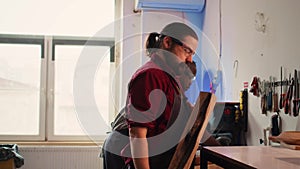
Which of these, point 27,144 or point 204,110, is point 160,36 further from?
point 27,144

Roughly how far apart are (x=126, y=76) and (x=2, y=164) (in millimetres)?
1458

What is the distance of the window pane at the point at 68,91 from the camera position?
4129 mm

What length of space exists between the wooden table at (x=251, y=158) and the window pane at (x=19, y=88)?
3164 mm

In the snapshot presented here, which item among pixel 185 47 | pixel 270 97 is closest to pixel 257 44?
pixel 270 97

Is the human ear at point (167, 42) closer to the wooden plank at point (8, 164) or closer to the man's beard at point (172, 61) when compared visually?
the man's beard at point (172, 61)

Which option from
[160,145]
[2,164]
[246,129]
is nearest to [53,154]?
[2,164]

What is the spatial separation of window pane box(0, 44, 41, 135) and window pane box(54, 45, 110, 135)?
218mm

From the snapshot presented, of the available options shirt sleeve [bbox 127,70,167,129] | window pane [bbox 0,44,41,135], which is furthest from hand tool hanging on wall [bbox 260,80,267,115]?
window pane [bbox 0,44,41,135]

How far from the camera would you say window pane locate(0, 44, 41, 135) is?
4070 millimetres

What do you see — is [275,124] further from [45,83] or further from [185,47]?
[45,83]

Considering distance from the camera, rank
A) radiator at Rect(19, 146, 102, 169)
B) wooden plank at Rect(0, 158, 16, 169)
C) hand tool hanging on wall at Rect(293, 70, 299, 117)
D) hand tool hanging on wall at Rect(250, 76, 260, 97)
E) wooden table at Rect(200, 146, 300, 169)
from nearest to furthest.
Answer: wooden table at Rect(200, 146, 300, 169) < hand tool hanging on wall at Rect(293, 70, 299, 117) < hand tool hanging on wall at Rect(250, 76, 260, 97) < wooden plank at Rect(0, 158, 16, 169) < radiator at Rect(19, 146, 102, 169)

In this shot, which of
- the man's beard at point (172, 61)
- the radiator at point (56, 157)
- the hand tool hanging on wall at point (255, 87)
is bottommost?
the radiator at point (56, 157)

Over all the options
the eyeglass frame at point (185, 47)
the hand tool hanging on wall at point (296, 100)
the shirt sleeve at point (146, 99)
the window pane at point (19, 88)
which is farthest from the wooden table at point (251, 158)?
the window pane at point (19, 88)

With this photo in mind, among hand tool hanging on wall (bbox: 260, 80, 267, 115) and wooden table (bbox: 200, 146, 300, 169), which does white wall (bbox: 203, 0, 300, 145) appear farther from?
wooden table (bbox: 200, 146, 300, 169)
